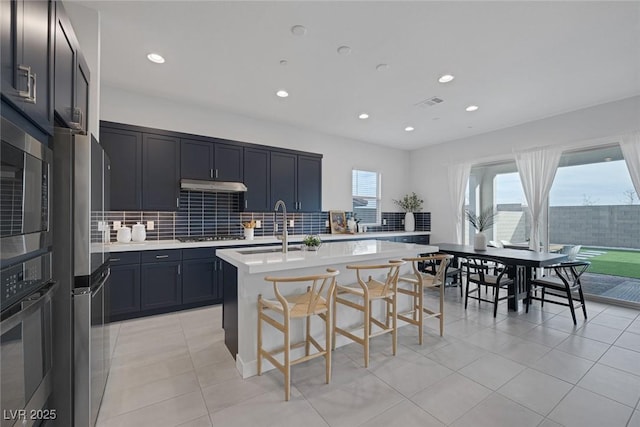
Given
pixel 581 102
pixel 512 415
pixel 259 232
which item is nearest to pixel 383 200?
pixel 259 232

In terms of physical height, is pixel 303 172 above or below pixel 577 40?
below

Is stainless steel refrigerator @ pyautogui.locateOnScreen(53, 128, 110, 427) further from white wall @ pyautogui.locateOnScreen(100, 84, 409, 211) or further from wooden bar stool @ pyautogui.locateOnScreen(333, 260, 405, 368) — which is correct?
white wall @ pyautogui.locateOnScreen(100, 84, 409, 211)

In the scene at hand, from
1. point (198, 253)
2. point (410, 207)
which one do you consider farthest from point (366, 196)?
point (198, 253)

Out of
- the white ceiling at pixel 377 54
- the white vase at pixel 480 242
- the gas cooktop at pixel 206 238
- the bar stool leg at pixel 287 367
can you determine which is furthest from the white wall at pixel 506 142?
the bar stool leg at pixel 287 367

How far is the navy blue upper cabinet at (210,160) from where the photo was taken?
3988mm

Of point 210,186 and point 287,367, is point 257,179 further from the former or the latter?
point 287,367

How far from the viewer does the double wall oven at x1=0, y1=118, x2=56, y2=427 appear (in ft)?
3.29

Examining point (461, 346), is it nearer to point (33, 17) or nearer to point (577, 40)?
point (577, 40)

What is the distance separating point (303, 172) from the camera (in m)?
5.09

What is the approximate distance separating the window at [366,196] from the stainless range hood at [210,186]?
267 centimetres

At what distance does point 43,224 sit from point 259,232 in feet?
11.7

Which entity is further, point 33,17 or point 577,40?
point 577,40

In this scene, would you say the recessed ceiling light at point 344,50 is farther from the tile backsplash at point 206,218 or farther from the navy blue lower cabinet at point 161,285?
the navy blue lower cabinet at point 161,285

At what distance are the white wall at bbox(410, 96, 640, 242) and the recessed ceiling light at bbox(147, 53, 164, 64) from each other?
18.0 ft
